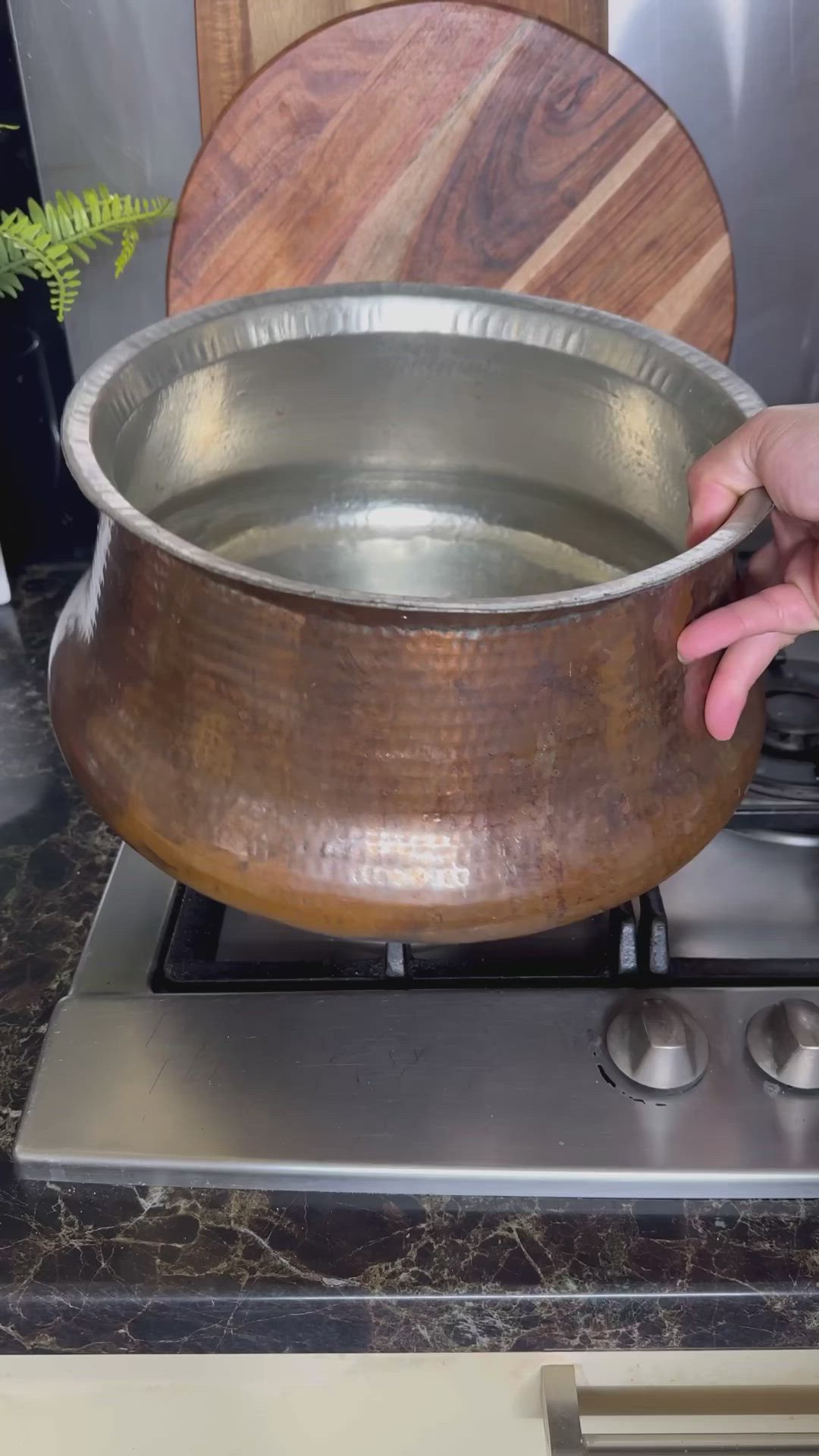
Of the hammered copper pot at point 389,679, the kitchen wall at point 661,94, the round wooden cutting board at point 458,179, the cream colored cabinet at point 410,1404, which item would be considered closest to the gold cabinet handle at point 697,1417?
the cream colored cabinet at point 410,1404

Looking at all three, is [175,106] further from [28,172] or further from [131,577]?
[131,577]

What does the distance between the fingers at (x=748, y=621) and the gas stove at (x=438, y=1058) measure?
18 centimetres

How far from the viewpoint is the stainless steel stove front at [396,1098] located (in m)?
0.57

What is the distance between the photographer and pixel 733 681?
543mm

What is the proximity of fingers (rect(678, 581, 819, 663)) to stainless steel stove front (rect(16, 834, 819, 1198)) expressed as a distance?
0.68ft

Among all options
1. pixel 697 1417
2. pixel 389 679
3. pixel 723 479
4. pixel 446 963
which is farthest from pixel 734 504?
pixel 697 1417

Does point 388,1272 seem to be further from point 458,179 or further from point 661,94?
point 661,94

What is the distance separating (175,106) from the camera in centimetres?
96

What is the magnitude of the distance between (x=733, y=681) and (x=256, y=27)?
677 millimetres

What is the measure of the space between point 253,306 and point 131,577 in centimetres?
23

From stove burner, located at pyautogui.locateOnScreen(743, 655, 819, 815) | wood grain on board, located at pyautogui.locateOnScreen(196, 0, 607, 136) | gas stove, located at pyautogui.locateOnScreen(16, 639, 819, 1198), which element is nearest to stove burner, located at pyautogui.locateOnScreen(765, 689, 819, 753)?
stove burner, located at pyautogui.locateOnScreen(743, 655, 819, 815)

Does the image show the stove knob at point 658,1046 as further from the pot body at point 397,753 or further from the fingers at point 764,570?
the fingers at point 764,570

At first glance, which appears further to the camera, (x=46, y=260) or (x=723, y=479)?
(x=46, y=260)

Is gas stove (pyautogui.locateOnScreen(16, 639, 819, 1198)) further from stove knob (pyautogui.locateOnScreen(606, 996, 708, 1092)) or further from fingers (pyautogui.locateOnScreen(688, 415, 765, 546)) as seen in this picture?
fingers (pyautogui.locateOnScreen(688, 415, 765, 546))
